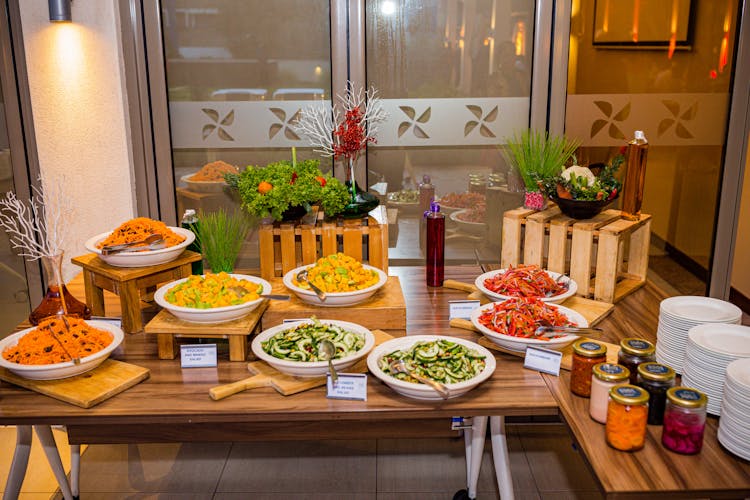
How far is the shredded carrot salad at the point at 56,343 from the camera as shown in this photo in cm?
177

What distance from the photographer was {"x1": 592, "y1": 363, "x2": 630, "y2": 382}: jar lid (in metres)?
1.54

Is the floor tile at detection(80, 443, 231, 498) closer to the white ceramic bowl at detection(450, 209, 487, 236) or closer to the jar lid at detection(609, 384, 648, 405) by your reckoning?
the white ceramic bowl at detection(450, 209, 487, 236)

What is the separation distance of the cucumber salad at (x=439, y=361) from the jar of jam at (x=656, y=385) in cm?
40

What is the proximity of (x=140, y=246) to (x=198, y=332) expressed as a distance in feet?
1.50

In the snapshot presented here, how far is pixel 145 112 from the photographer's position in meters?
3.33

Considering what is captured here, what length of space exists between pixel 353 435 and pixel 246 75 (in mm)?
2061

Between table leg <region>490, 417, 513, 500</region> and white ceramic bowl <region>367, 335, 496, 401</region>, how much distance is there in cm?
49

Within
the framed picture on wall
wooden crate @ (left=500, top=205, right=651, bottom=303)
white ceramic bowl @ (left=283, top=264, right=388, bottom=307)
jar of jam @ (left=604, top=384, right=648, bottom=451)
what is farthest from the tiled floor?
the framed picture on wall

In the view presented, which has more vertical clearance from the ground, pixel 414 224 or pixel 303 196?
pixel 303 196

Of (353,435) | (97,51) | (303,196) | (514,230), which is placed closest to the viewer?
(353,435)

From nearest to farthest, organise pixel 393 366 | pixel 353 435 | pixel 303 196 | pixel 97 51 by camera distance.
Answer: pixel 393 366 < pixel 353 435 < pixel 303 196 < pixel 97 51

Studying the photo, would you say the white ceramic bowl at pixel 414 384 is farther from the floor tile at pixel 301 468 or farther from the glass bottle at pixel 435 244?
the floor tile at pixel 301 468

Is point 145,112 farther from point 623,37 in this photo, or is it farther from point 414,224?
point 623,37

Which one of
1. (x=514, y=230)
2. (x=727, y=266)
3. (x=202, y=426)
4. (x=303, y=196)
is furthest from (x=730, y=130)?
(x=202, y=426)
